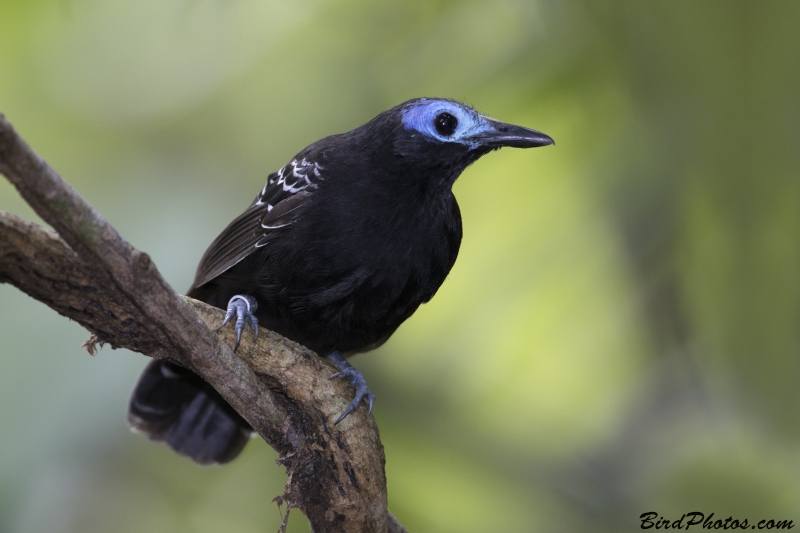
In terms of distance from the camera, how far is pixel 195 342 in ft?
6.79

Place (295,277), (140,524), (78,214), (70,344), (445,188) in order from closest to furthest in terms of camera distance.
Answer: (78,214), (295,277), (445,188), (70,344), (140,524)

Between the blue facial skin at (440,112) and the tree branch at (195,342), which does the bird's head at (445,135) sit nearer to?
the blue facial skin at (440,112)

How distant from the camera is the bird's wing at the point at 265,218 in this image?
2734mm

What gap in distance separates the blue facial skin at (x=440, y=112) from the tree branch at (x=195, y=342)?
99cm

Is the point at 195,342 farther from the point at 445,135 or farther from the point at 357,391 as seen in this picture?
the point at 445,135

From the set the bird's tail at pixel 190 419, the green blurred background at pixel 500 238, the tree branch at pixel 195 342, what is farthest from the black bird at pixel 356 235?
the green blurred background at pixel 500 238

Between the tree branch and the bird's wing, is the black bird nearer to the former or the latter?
the bird's wing

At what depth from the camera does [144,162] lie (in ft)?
13.7

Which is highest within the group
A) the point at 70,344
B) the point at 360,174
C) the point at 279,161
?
the point at 279,161

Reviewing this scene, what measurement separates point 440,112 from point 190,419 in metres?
1.79

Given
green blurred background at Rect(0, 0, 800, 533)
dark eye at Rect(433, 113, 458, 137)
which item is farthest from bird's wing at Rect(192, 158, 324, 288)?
green blurred background at Rect(0, 0, 800, 533)

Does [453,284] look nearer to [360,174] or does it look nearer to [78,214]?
[360,174]

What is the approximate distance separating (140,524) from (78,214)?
3.16 m

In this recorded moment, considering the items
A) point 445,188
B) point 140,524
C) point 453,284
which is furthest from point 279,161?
point 140,524
